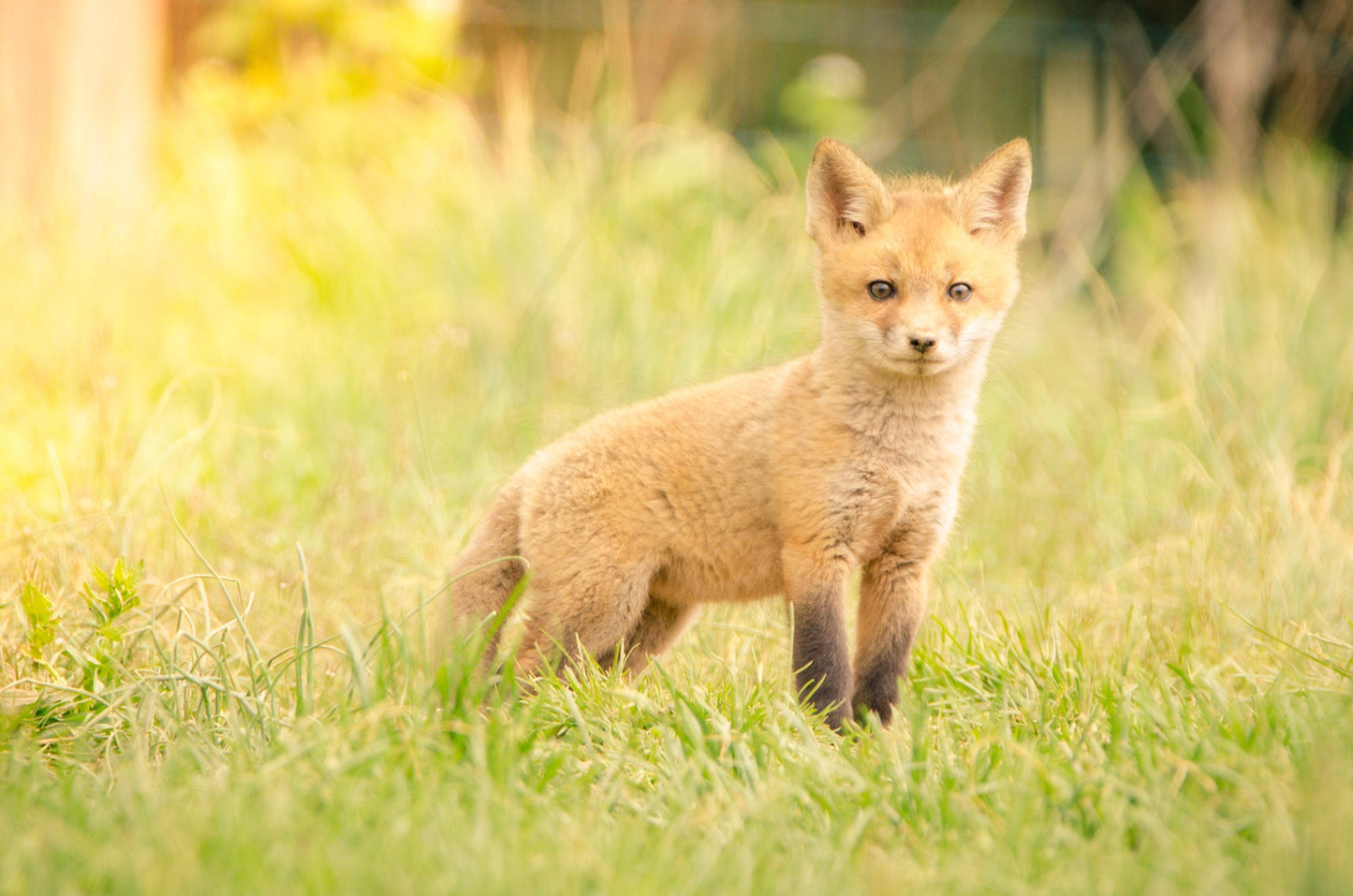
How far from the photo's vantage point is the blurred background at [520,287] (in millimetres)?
4406

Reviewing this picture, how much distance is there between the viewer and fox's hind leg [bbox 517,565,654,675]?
130 inches

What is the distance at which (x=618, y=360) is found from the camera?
19.6 feet

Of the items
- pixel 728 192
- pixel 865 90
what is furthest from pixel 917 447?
pixel 865 90

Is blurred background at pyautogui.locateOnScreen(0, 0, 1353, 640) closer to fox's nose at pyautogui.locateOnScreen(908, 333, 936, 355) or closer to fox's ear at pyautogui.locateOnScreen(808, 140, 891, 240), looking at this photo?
fox's ear at pyautogui.locateOnScreen(808, 140, 891, 240)

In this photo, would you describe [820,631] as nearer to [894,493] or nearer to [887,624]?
[887,624]

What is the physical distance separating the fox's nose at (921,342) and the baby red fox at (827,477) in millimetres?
22

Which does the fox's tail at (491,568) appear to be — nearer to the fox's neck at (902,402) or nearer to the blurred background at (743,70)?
the fox's neck at (902,402)

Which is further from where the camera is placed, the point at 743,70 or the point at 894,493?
the point at 743,70

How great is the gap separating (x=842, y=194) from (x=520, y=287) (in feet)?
10.7

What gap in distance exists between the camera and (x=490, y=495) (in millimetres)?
4734

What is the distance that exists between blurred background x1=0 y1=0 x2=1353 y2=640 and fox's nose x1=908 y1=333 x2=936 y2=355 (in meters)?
1.39

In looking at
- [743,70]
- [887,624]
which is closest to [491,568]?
[887,624]

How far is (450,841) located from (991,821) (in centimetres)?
106

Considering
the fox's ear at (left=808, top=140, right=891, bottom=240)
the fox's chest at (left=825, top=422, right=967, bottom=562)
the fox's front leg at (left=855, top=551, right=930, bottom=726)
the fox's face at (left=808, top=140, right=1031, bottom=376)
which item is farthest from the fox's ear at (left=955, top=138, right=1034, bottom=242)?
the fox's front leg at (left=855, top=551, right=930, bottom=726)
